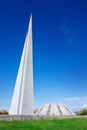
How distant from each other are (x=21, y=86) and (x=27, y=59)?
3163 mm

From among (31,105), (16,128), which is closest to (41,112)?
(31,105)

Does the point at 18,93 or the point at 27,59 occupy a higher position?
the point at 27,59

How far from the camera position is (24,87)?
18.4 metres

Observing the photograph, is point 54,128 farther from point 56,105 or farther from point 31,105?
point 56,105

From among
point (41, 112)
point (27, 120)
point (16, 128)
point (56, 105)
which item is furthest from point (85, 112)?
point (16, 128)

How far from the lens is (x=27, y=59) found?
65.6ft

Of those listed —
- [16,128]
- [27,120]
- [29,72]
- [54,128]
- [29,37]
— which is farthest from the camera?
[29,37]

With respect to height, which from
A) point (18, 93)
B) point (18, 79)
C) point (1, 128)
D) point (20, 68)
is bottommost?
point (1, 128)

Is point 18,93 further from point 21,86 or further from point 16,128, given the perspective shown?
point 16,128

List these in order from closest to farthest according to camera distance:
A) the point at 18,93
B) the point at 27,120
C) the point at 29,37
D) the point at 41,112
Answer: the point at 27,120
the point at 18,93
the point at 29,37
the point at 41,112

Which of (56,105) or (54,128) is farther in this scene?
(56,105)

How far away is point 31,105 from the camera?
1852 cm

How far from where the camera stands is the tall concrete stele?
58.3 ft

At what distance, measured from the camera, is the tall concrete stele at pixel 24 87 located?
699 inches
